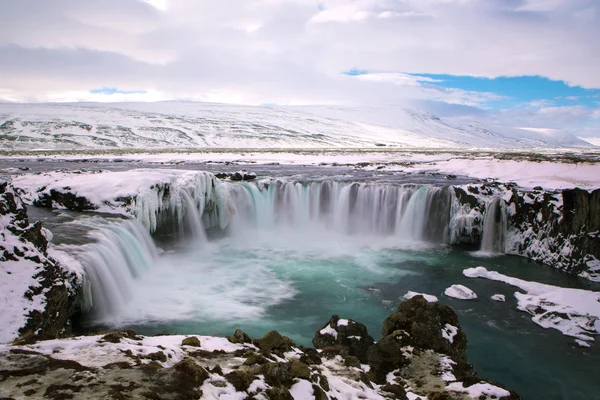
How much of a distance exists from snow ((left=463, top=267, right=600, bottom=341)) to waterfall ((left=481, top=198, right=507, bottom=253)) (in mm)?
4700

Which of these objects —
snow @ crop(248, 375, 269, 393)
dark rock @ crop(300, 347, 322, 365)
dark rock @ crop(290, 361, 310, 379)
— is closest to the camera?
snow @ crop(248, 375, 269, 393)

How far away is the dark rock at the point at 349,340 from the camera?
26.0ft

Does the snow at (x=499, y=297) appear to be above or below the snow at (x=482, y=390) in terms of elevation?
below

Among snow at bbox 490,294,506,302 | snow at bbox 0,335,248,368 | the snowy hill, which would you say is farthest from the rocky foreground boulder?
the snowy hill

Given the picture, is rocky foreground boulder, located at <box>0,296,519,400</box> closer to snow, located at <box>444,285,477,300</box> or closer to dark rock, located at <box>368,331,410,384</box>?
dark rock, located at <box>368,331,410,384</box>

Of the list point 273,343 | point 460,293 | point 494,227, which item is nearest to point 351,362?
point 273,343

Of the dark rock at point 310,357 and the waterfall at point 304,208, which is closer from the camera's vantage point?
the dark rock at point 310,357

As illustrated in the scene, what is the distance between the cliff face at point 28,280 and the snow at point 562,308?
11.7m

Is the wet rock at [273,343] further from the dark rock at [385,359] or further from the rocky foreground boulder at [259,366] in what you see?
the dark rock at [385,359]

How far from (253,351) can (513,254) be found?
1538cm

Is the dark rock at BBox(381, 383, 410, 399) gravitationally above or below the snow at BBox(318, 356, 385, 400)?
below

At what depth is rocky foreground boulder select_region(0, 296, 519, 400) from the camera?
4.11 m

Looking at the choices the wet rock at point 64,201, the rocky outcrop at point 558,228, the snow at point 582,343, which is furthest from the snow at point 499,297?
the wet rock at point 64,201

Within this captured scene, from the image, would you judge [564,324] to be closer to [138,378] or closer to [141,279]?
[138,378]
